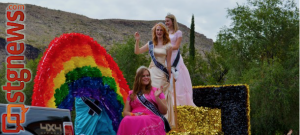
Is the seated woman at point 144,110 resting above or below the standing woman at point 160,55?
below

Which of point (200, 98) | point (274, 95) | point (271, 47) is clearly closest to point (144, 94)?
point (200, 98)

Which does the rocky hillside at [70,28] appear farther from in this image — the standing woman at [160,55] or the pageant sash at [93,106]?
the pageant sash at [93,106]

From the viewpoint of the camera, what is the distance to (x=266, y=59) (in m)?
29.5

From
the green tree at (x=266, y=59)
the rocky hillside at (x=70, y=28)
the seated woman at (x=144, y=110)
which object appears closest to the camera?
the seated woman at (x=144, y=110)

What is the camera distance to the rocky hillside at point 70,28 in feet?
243

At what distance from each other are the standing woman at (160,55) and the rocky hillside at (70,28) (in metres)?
58.5

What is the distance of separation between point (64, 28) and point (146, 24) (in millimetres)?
28245

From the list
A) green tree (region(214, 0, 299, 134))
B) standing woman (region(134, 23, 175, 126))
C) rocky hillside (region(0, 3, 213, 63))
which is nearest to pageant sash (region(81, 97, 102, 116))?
standing woman (region(134, 23, 175, 126))

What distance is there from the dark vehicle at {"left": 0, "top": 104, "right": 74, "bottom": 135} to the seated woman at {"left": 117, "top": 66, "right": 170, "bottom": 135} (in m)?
2.36

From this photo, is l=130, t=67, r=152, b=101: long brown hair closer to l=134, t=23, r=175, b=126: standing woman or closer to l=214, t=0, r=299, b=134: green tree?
l=134, t=23, r=175, b=126: standing woman

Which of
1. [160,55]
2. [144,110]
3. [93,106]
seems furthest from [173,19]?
→ [144,110]

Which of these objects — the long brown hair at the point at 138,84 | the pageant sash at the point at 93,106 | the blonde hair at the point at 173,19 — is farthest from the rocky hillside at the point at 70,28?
the long brown hair at the point at 138,84

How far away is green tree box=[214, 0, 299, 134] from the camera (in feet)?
88.2

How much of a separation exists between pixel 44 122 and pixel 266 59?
26.9 metres
